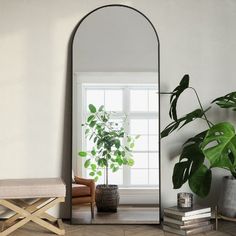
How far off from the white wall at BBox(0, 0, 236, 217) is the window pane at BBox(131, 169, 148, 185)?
0.21 m

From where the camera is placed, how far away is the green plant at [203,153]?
9.67 ft

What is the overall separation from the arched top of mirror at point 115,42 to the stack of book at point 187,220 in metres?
1.22

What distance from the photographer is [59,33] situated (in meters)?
3.93

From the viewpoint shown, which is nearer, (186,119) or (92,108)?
(186,119)

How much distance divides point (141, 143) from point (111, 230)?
78 cm

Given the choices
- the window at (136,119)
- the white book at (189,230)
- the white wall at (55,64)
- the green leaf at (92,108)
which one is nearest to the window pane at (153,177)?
the window at (136,119)

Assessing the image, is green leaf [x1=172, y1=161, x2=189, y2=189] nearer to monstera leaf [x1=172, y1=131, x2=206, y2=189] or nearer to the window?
monstera leaf [x1=172, y1=131, x2=206, y2=189]

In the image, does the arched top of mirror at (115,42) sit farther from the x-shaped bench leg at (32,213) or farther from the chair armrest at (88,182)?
the x-shaped bench leg at (32,213)

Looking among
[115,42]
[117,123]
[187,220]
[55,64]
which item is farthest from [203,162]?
[55,64]

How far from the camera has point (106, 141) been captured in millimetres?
3883

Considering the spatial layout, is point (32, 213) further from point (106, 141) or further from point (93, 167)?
point (106, 141)

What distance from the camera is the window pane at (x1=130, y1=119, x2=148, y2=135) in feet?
12.7

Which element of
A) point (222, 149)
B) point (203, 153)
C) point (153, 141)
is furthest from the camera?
point (153, 141)

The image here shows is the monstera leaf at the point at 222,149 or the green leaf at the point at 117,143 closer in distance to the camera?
the monstera leaf at the point at 222,149
